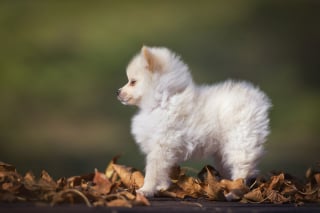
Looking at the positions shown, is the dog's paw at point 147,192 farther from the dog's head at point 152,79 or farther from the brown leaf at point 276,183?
the brown leaf at point 276,183

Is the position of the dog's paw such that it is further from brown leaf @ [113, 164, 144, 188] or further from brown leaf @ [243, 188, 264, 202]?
brown leaf @ [243, 188, 264, 202]

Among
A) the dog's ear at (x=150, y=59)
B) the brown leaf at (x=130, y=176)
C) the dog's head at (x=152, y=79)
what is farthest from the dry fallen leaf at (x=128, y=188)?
the dog's ear at (x=150, y=59)

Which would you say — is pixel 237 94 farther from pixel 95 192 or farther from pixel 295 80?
pixel 295 80

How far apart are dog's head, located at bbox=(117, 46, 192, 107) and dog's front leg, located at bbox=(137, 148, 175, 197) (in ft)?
0.97

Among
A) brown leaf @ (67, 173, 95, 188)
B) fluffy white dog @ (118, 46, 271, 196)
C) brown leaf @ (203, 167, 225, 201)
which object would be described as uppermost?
fluffy white dog @ (118, 46, 271, 196)

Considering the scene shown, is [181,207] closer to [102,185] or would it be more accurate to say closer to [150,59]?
[102,185]

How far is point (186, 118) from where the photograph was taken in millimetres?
2738

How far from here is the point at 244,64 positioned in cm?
416

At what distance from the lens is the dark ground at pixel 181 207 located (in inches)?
76.8

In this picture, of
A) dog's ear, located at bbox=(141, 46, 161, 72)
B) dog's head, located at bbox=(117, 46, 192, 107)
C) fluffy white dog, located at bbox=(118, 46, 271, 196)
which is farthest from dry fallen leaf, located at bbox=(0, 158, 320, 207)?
dog's ear, located at bbox=(141, 46, 161, 72)

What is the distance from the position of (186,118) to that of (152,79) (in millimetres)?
269

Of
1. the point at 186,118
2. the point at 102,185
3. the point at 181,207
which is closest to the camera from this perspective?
the point at 181,207

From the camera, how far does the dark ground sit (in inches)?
76.8

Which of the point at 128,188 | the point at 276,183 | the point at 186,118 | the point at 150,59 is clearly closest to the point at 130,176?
the point at 128,188
